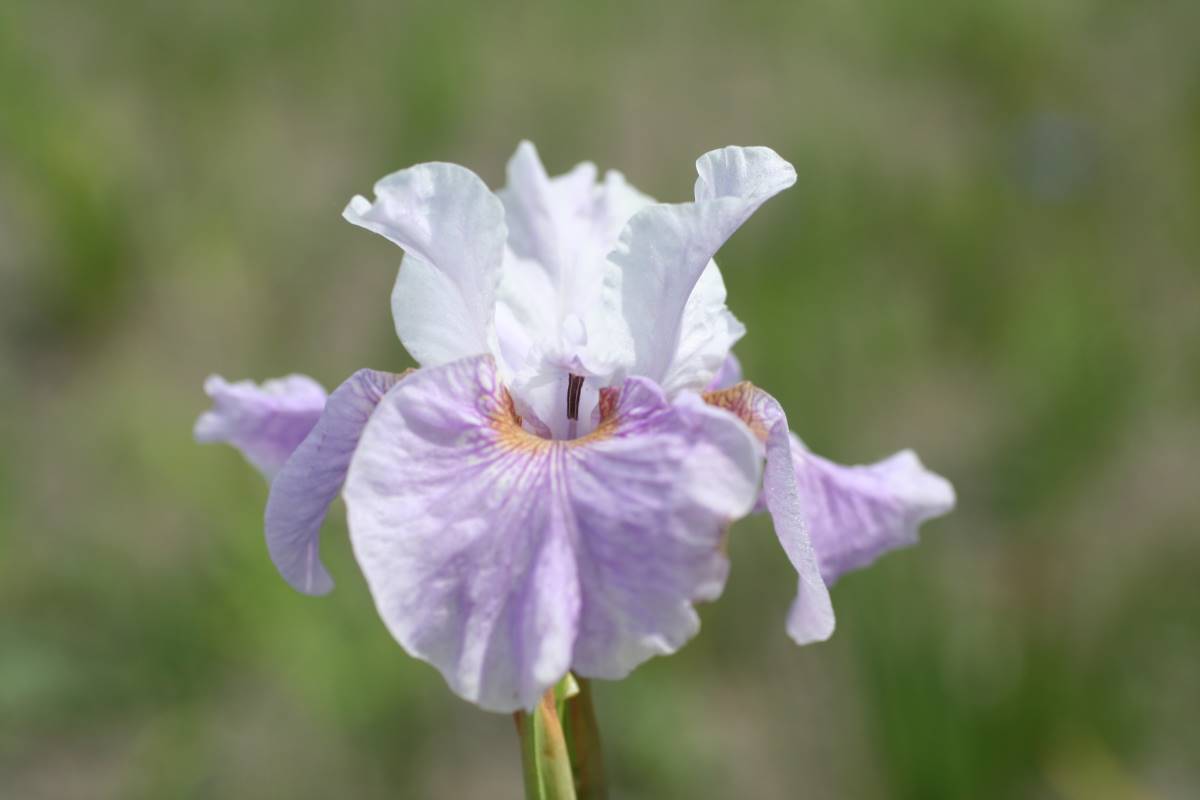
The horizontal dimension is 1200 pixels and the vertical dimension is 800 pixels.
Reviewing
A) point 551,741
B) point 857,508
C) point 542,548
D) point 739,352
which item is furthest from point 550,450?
point 739,352

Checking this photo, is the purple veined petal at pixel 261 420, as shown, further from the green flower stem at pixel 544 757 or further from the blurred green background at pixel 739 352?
the blurred green background at pixel 739 352

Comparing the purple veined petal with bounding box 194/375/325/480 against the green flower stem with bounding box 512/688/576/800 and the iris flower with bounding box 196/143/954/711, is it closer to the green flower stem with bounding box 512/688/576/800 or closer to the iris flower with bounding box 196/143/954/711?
the iris flower with bounding box 196/143/954/711

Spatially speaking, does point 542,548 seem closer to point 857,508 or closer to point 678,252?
point 678,252

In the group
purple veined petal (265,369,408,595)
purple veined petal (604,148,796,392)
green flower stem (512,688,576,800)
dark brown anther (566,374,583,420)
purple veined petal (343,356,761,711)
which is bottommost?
green flower stem (512,688,576,800)

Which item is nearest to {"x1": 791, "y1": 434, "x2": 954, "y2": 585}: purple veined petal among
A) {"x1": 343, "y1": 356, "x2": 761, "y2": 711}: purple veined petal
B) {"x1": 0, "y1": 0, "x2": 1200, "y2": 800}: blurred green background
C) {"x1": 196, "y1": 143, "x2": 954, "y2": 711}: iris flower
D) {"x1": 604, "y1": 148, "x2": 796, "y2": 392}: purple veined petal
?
{"x1": 196, "y1": 143, "x2": 954, "y2": 711}: iris flower

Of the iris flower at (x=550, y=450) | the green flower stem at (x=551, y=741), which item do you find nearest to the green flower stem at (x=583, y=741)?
the green flower stem at (x=551, y=741)

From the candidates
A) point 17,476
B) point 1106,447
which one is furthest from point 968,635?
point 17,476

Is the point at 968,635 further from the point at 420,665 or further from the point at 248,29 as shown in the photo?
the point at 248,29
